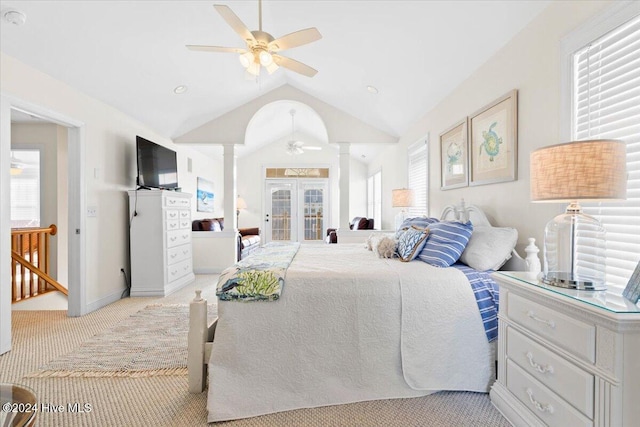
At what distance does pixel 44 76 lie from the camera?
281cm

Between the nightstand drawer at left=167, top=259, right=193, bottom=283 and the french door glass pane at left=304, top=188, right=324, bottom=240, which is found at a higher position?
the french door glass pane at left=304, top=188, right=324, bottom=240

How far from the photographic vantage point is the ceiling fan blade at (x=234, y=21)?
77.8 inches

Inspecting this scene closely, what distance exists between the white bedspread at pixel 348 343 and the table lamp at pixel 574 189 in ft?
1.75

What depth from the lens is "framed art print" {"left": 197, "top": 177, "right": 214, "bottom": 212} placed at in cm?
690

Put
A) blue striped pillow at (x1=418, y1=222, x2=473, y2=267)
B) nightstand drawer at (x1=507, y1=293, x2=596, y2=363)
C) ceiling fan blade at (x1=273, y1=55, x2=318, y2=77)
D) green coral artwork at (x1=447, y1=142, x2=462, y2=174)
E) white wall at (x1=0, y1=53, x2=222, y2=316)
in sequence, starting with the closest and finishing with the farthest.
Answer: nightstand drawer at (x1=507, y1=293, x2=596, y2=363), blue striped pillow at (x1=418, y1=222, x2=473, y2=267), ceiling fan blade at (x1=273, y1=55, x2=318, y2=77), white wall at (x1=0, y1=53, x2=222, y2=316), green coral artwork at (x1=447, y1=142, x2=462, y2=174)

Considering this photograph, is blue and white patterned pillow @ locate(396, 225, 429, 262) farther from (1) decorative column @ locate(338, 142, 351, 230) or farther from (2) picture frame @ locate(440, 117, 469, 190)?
(1) decorative column @ locate(338, 142, 351, 230)

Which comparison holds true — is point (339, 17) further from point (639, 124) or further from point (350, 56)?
point (639, 124)

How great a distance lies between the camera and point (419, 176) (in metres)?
4.39

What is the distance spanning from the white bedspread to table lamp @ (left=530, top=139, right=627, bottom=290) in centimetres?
53

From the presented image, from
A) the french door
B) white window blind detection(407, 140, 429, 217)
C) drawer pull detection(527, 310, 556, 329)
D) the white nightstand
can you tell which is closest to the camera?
the white nightstand

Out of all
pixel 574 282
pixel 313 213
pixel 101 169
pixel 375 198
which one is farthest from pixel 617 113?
pixel 313 213

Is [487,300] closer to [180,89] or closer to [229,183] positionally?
[180,89]

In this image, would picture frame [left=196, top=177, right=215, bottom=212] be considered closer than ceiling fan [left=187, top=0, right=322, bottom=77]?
No

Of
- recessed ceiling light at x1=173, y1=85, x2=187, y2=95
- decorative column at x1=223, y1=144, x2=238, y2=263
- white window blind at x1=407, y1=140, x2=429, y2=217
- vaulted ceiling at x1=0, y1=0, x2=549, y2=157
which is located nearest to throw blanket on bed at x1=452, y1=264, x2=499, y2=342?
vaulted ceiling at x1=0, y1=0, x2=549, y2=157
